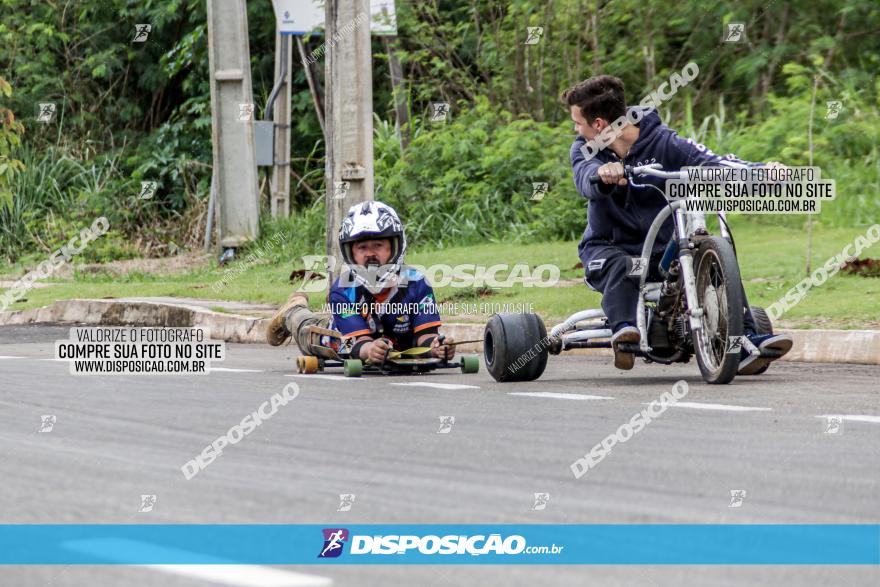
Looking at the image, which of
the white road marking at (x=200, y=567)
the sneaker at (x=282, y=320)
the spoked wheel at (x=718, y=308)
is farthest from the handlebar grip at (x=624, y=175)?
the white road marking at (x=200, y=567)

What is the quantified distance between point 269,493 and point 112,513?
0.50 meters

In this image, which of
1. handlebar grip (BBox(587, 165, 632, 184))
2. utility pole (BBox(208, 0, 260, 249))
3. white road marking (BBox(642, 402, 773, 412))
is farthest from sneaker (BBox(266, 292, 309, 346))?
utility pole (BBox(208, 0, 260, 249))

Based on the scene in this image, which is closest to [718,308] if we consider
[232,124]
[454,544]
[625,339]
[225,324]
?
[625,339]

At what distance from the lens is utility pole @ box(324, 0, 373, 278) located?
13.4m

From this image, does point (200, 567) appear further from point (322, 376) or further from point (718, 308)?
point (322, 376)

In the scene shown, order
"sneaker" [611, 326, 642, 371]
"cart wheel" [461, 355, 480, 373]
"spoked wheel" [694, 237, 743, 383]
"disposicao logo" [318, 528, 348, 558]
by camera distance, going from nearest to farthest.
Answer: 1. "disposicao logo" [318, 528, 348, 558]
2. "spoked wheel" [694, 237, 743, 383]
3. "sneaker" [611, 326, 642, 371]
4. "cart wheel" [461, 355, 480, 373]

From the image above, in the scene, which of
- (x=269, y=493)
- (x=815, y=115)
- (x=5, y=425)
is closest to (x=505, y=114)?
(x=815, y=115)

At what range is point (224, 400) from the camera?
8188 millimetres

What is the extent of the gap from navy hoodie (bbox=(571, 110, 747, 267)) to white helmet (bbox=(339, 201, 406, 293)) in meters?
1.37

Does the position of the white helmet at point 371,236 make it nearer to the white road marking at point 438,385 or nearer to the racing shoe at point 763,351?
the white road marking at point 438,385

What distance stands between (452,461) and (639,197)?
11.5ft

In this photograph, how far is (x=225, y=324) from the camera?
1494cm

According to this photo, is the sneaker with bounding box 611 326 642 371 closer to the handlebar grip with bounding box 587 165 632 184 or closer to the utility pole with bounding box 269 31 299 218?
the handlebar grip with bounding box 587 165 632 184

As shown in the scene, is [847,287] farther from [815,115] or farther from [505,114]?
[505,114]
